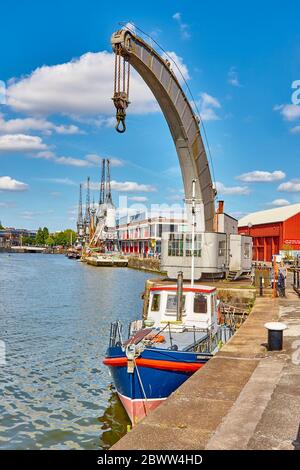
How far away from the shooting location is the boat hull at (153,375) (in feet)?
38.4

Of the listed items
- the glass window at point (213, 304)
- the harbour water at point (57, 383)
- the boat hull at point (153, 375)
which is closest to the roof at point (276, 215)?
the harbour water at point (57, 383)

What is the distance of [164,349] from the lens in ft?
40.0

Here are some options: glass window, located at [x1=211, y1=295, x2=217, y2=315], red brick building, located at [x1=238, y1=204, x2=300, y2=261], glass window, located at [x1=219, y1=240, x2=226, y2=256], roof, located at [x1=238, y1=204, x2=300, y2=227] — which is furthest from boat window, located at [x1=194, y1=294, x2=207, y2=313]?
roof, located at [x1=238, y1=204, x2=300, y2=227]

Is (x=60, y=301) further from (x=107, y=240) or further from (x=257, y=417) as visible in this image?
(x=107, y=240)

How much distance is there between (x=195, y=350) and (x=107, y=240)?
456 ft

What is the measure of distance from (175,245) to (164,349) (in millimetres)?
19983

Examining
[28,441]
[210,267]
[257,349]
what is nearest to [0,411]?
[28,441]

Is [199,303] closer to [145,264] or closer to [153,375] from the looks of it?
[153,375]

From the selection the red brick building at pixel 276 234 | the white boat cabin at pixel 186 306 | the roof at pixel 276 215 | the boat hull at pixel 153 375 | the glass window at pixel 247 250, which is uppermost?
the roof at pixel 276 215

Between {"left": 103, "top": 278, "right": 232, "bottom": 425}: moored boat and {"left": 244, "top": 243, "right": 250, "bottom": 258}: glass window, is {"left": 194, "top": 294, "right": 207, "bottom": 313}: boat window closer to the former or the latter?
{"left": 103, "top": 278, "right": 232, "bottom": 425}: moored boat

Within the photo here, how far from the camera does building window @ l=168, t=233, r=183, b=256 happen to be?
3184 centimetres

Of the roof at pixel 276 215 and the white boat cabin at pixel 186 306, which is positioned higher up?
the roof at pixel 276 215

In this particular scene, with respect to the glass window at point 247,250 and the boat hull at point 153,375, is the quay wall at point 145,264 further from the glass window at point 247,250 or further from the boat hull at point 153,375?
the boat hull at point 153,375

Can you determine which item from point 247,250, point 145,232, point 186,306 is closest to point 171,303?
point 186,306
